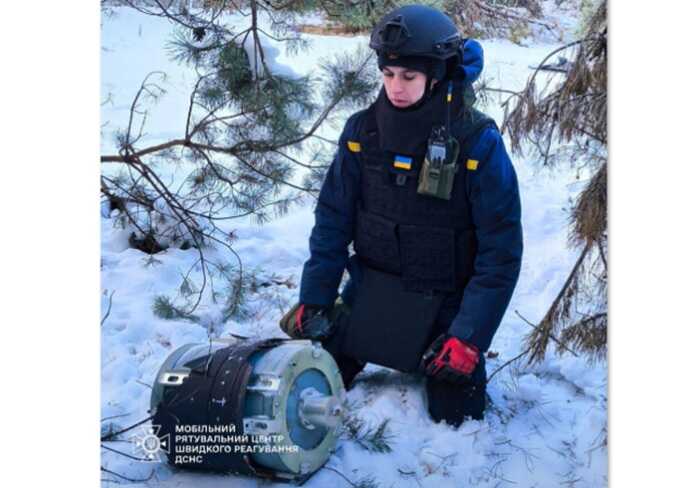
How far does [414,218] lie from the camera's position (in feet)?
6.81

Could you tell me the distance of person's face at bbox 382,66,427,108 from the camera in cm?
201

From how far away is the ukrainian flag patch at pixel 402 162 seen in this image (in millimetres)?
2047

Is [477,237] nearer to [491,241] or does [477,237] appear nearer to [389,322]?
[491,241]

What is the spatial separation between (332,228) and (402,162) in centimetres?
22

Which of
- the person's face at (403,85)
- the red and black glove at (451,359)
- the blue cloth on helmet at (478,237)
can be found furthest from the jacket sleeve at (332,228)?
the red and black glove at (451,359)

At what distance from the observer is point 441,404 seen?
2.11m

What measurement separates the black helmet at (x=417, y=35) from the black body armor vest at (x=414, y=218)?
146mm

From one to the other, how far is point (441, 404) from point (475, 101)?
0.63 meters

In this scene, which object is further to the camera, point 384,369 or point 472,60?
point 384,369

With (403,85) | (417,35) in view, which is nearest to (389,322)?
(403,85)

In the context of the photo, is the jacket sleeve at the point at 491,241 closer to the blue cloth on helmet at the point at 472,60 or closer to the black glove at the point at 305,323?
the blue cloth on helmet at the point at 472,60

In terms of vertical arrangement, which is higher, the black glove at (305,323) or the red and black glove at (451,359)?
the black glove at (305,323)
